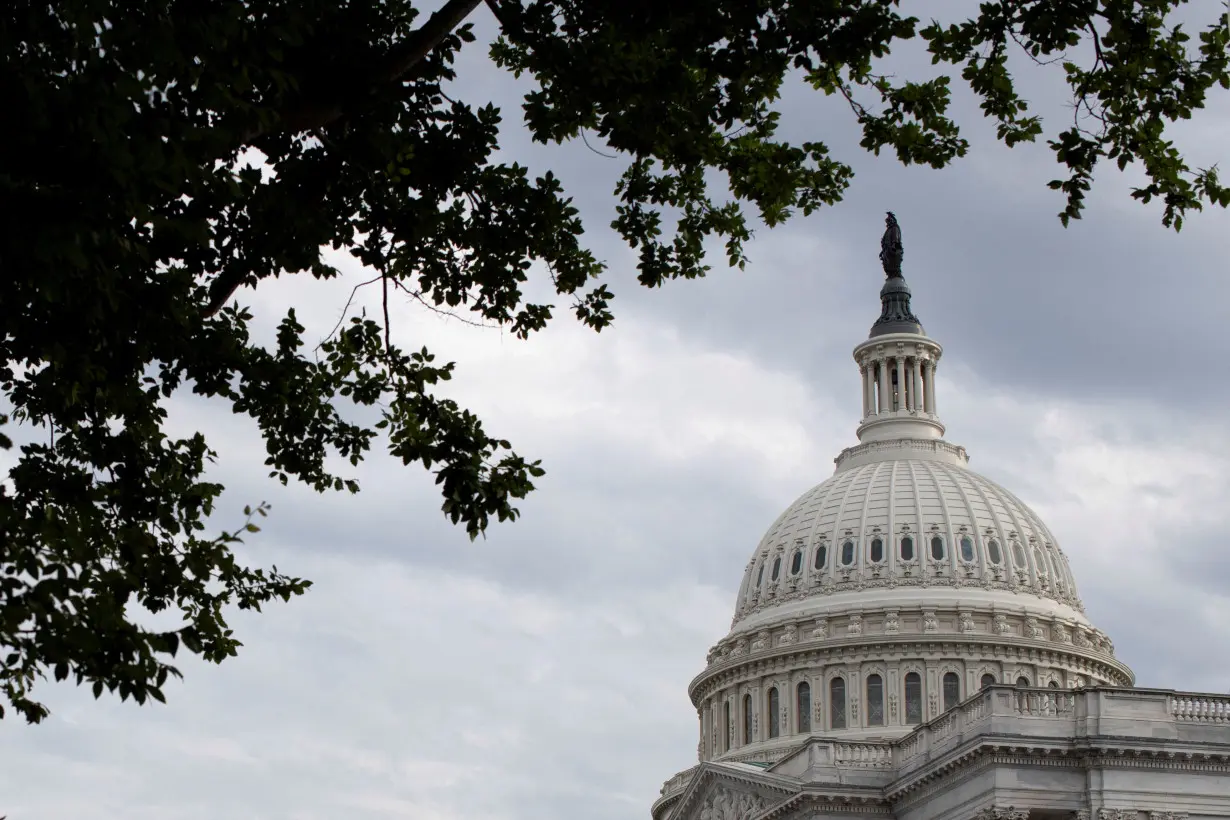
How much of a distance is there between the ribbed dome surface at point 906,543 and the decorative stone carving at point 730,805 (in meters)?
18.0

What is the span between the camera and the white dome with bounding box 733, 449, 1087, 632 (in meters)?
95.2

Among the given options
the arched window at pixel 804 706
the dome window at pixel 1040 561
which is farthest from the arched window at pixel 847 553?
the dome window at pixel 1040 561

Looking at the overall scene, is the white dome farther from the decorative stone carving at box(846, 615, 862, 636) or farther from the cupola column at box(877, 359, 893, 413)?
the cupola column at box(877, 359, 893, 413)

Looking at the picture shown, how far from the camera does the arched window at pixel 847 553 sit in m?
97.0

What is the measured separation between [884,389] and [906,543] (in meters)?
14.2

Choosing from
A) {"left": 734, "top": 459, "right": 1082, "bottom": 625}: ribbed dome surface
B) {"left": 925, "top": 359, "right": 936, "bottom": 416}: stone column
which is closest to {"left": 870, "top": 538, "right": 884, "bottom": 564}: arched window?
{"left": 734, "top": 459, "right": 1082, "bottom": 625}: ribbed dome surface

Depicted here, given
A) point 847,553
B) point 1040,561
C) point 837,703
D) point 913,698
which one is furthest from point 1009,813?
point 1040,561

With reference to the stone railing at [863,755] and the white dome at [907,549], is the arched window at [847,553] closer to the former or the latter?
the white dome at [907,549]

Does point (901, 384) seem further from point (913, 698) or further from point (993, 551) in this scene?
point (913, 698)

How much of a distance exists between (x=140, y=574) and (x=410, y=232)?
624 centimetres

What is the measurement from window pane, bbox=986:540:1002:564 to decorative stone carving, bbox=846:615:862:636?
8619 mm

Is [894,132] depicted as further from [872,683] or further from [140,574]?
[872,683]

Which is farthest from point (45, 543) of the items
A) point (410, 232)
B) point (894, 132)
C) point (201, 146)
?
point (894, 132)

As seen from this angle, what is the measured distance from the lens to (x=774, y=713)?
9506 cm
